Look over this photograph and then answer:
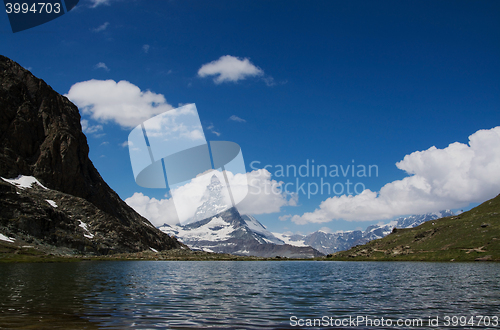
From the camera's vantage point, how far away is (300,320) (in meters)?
25.5

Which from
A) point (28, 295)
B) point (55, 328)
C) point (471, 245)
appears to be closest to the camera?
point (55, 328)

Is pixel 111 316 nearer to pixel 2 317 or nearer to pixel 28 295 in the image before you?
pixel 2 317

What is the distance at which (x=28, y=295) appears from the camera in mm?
36469

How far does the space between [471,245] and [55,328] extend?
21631 cm

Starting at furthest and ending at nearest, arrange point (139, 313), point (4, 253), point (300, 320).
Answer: point (4, 253)
point (139, 313)
point (300, 320)

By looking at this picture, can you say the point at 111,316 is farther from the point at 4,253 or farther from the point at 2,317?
the point at 4,253

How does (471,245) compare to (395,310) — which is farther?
(471,245)

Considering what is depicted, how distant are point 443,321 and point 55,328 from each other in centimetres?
2903

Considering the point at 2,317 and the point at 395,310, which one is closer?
the point at 2,317

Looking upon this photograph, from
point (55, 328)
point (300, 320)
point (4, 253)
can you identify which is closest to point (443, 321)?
point (300, 320)

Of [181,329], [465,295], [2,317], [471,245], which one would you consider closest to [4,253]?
[2,317]

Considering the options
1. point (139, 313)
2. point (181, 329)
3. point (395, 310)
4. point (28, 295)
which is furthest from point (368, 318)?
point (28, 295)

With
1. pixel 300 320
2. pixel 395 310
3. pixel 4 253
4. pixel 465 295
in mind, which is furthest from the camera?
pixel 4 253

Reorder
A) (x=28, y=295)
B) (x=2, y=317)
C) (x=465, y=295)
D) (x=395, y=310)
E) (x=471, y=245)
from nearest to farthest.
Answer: (x=2, y=317), (x=395, y=310), (x=28, y=295), (x=465, y=295), (x=471, y=245)
